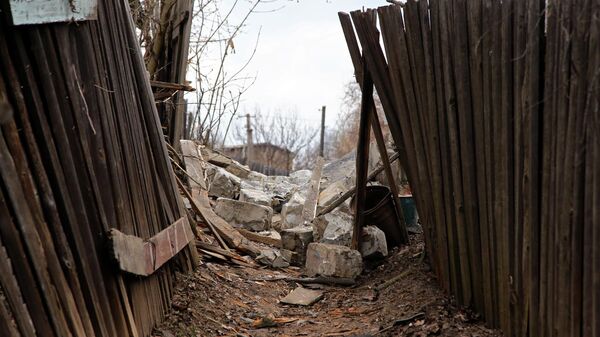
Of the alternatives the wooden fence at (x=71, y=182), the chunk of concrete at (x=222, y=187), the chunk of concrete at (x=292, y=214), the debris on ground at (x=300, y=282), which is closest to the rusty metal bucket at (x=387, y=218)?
the debris on ground at (x=300, y=282)

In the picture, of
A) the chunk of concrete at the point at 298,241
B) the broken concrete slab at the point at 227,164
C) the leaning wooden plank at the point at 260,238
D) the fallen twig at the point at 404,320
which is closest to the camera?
the fallen twig at the point at 404,320

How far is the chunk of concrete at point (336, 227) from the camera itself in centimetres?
731

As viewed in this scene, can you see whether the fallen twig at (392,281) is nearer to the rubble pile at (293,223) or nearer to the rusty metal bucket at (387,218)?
the rubble pile at (293,223)

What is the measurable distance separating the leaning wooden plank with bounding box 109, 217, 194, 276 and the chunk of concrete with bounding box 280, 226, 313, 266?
2.28m

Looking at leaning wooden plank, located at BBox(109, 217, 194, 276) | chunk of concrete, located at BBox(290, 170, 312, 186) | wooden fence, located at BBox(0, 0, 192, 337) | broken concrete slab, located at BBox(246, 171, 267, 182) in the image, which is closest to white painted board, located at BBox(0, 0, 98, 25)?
wooden fence, located at BBox(0, 0, 192, 337)

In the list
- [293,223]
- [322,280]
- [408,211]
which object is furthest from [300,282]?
[293,223]

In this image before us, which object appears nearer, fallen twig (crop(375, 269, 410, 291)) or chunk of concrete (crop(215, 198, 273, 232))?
fallen twig (crop(375, 269, 410, 291))

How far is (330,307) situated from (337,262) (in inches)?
27.1

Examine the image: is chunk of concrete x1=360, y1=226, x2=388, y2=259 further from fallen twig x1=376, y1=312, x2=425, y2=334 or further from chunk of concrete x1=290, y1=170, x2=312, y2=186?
chunk of concrete x1=290, y1=170, x2=312, y2=186

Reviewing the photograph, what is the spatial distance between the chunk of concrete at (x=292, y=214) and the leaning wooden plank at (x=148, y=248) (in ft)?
13.0

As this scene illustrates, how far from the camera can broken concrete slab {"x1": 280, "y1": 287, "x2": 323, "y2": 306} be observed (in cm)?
620

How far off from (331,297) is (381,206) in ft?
3.84

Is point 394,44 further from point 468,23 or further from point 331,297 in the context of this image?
point 331,297

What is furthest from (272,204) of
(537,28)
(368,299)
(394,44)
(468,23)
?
(537,28)
